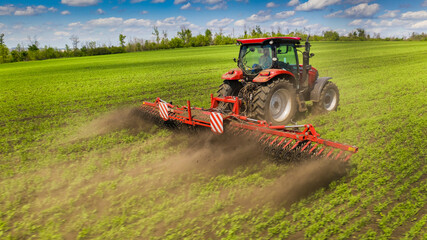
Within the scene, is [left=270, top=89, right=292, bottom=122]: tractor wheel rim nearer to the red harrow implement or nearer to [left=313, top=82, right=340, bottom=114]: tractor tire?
the red harrow implement

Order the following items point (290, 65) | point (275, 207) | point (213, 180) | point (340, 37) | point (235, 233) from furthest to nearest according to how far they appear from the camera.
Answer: point (340, 37) → point (290, 65) → point (213, 180) → point (275, 207) → point (235, 233)

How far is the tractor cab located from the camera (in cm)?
610

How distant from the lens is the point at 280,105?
6371 millimetres

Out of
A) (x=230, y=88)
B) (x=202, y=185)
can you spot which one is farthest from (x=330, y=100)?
(x=202, y=185)

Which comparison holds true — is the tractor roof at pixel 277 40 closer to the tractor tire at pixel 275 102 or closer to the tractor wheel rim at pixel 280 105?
the tractor tire at pixel 275 102

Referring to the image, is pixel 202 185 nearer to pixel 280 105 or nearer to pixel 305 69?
pixel 280 105

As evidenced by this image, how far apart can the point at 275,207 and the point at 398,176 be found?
2.05 meters

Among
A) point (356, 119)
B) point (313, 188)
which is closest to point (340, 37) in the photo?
point (356, 119)

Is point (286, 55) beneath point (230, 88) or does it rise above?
above

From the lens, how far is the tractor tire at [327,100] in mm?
7172

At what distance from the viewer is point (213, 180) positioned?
14.2ft

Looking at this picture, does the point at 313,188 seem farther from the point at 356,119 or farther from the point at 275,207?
the point at 356,119

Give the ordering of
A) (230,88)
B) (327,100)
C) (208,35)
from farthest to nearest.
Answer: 1. (208,35)
2. (327,100)
3. (230,88)

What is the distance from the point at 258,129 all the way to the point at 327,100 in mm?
3513
